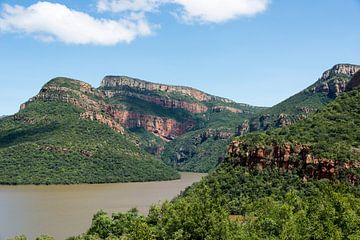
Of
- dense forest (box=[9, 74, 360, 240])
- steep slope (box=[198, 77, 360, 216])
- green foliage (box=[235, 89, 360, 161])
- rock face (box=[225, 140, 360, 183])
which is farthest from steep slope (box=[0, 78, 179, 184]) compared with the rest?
green foliage (box=[235, 89, 360, 161])

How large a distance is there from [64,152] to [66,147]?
2397 mm

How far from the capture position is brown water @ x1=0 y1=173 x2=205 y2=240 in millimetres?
73319

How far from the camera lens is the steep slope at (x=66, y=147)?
483 ft

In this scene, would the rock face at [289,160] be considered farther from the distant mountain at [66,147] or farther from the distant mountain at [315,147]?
the distant mountain at [66,147]

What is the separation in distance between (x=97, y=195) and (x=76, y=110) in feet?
264

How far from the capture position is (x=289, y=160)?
224ft

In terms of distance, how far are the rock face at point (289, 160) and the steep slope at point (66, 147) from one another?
79.4 m

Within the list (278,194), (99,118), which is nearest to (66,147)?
(99,118)

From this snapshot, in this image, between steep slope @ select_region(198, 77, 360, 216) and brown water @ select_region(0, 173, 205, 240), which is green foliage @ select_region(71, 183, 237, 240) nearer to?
steep slope @ select_region(198, 77, 360, 216)

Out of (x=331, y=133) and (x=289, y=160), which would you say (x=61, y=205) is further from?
(x=331, y=133)

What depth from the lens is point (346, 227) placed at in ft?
147

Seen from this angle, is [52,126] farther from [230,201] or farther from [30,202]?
[230,201]

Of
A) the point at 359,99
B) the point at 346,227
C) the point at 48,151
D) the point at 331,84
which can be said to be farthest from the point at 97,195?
the point at 331,84

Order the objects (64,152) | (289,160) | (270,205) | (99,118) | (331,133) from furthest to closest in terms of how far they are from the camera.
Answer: (99,118) < (64,152) < (331,133) < (289,160) < (270,205)
